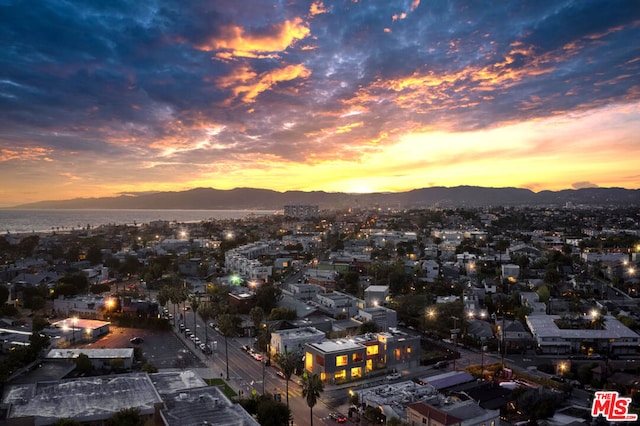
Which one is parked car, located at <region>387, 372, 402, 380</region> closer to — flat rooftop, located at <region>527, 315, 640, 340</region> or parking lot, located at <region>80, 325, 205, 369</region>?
parking lot, located at <region>80, 325, 205, 369</region>

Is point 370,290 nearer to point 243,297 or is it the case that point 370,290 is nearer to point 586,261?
point 243,297

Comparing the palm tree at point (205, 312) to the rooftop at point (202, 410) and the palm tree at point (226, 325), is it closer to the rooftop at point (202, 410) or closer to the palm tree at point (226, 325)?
the palm tree at point (226, 325)

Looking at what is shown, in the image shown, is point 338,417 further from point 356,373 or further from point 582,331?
point 582,331

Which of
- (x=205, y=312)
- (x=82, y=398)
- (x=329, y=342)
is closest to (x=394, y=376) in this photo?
(x=329, y=342)

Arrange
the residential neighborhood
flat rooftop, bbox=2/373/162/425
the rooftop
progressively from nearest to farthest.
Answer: the rooftop
flat rooftop, bbox=2/373/162/425
the residential neighborhood

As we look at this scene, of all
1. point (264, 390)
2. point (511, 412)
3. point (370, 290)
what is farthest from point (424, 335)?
point (264, 390)

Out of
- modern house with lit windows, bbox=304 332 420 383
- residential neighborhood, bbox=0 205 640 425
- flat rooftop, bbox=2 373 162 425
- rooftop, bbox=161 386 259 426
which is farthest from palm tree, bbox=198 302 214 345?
rooftop, bbox=161 386 259 426
